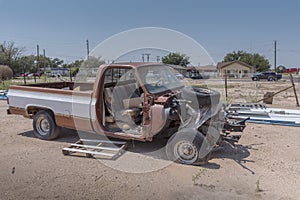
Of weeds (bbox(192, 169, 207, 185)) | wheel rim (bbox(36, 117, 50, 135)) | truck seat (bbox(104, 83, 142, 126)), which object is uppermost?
truck seat (bbox(104, 83, 142, 126))

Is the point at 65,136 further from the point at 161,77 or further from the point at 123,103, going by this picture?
the point at 161,77

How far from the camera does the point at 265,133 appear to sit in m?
6.13

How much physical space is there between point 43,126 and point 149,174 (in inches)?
122

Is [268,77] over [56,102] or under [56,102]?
over

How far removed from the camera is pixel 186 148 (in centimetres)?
425

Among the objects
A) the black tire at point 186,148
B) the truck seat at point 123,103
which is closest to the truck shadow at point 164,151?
the black tire at point 186,148

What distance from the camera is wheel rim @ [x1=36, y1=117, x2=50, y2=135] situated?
565cm

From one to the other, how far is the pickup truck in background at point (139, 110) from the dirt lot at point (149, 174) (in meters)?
0.38

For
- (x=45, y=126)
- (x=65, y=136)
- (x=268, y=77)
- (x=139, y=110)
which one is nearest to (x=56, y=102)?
(x=45, y=126)

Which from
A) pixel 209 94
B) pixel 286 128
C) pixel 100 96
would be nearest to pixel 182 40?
pixel 209 94

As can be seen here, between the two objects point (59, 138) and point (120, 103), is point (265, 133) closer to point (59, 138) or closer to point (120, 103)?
point (120, 103)

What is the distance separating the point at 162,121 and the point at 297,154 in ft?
9.00

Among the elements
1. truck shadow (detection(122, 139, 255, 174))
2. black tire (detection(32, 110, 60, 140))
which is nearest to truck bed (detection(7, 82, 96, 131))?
black tire (detection(32, 110, 60, 140))

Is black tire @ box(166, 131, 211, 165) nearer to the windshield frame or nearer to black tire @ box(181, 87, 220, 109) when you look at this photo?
black tire @ box(181, 87, 220, 109)
